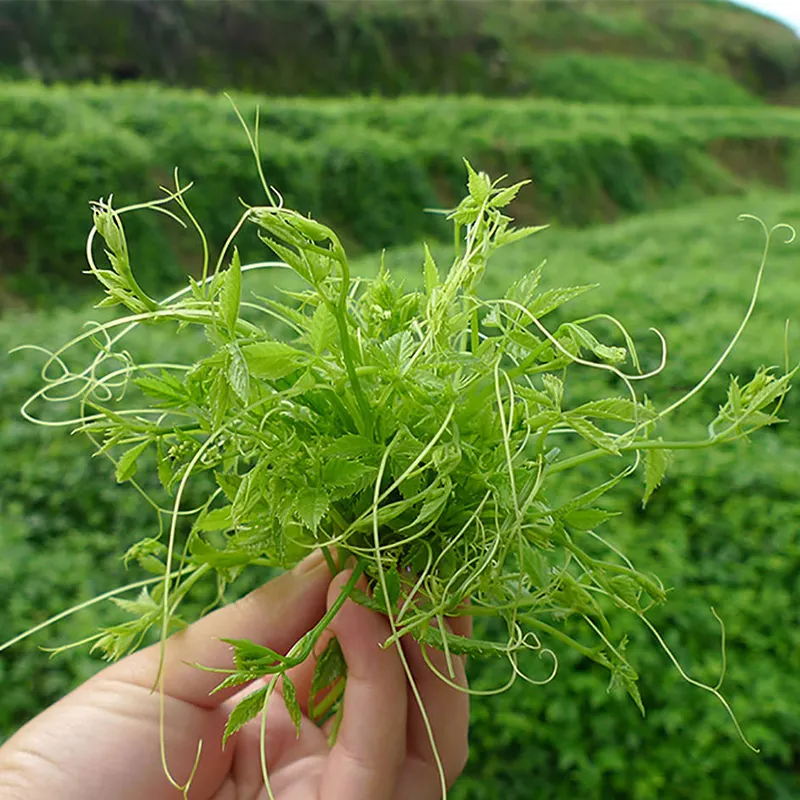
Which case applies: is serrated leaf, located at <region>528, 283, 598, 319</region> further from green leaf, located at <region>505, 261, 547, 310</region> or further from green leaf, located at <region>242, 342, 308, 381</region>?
green leaf, located at <region>242, 342, 308, 381</region>

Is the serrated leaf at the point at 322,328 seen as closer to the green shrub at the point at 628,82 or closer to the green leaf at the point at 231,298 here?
the green leaf at the point at 231,298

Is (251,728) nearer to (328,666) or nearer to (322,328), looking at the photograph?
(328,666)

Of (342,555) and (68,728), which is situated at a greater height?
(342,555)

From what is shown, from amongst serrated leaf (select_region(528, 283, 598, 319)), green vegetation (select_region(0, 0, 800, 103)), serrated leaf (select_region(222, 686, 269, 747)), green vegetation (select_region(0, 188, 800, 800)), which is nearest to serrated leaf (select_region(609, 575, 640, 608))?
serrated leaf (select_region(528, 283, 598, 319))

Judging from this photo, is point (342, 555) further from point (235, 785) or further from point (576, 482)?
point (576, 482)

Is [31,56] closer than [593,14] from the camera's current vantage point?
Yes

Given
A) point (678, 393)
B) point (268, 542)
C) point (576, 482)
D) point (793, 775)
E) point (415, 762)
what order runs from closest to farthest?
point (268, 542) < point (415, 762) < point (793, 775) < point (576, 482) < point (678, 393)

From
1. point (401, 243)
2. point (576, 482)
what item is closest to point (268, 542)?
point (576, 482)

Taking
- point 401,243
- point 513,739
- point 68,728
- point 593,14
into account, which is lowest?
point 401,243
